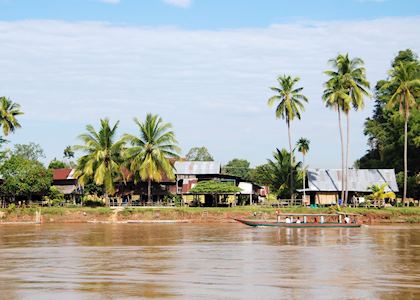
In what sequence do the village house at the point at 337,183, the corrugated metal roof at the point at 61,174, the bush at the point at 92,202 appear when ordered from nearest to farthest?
the bush at the point at 92,202 < the village house at the point at 337,183 < the corrugated metal roof at the point at 61,174

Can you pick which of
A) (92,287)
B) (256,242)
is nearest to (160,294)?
(92,287)

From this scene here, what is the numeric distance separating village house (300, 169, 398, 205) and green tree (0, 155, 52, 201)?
25.9m

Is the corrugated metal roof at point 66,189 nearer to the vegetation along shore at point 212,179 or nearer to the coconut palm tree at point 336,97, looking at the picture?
the vegetation along shore at point 212,179

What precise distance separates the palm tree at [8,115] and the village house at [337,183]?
96.4 feet

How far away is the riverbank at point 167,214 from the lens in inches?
2009

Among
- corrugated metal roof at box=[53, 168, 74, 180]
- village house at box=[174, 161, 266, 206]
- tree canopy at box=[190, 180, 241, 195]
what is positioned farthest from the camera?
corrugated metal roof at box=[53, 168, 74, 180]

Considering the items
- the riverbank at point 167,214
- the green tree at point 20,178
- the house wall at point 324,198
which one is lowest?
the riverbank at point 167,214

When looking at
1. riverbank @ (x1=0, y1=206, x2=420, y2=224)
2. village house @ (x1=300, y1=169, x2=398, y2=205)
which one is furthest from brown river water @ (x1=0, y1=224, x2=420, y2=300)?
village house @ (x1=300, y1=169, x2=398, y2=205)

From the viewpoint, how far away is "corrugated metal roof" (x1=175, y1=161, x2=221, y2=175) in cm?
6041

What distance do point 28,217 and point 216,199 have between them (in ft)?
57.0

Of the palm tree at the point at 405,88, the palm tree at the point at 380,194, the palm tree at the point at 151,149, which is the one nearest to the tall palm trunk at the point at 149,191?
the palm tree at the point at 151,149

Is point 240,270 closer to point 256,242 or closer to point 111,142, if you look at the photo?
point 256,242

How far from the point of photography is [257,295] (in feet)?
57.1

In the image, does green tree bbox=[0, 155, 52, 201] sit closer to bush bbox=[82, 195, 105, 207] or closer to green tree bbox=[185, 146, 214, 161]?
bush bbox=[82, 195, 105, 207]
